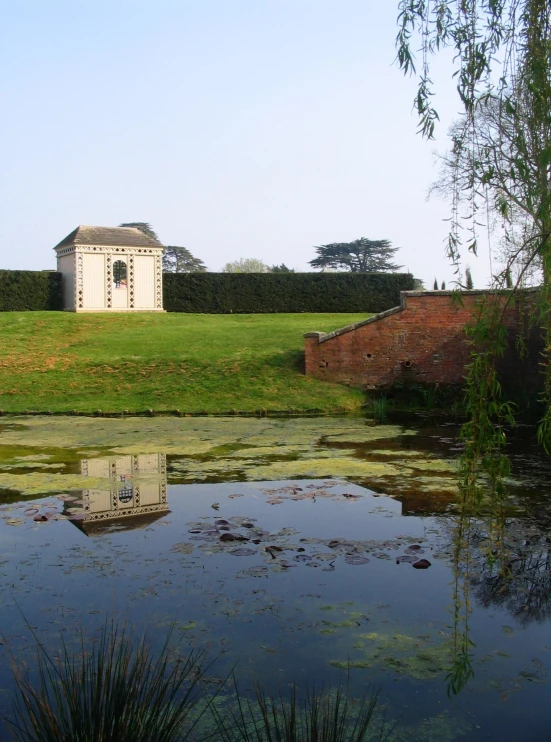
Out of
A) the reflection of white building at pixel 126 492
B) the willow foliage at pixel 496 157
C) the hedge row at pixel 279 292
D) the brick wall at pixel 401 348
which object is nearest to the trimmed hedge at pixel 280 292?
the hedge row at pixel 279 292

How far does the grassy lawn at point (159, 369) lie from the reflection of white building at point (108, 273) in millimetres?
5389

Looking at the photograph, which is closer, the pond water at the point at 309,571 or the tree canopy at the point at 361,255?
the pond water at the point at 309,571

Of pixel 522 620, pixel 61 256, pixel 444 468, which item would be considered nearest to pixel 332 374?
pixel 444 468

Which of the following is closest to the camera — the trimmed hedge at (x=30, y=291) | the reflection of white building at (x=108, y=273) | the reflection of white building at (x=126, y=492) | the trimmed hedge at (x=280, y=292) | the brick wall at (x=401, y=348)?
the reflection of white building at (x=126, y=492)

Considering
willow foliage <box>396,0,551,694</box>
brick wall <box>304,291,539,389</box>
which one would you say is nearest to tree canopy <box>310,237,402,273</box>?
brick wall <box>304,291,539,389</box>

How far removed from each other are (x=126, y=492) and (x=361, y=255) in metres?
60.1

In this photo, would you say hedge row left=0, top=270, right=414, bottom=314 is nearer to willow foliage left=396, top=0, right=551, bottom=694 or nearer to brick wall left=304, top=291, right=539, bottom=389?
brick wall left=304, top=291, right=539, bottom=389

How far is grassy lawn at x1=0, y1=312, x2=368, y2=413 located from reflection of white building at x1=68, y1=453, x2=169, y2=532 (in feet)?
21.7

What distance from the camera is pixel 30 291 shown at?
3291cm

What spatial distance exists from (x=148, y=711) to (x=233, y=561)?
3.25 m

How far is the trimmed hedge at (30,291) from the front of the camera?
32125 millimetres

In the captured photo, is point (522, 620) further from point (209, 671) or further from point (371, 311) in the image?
point (371, 311)

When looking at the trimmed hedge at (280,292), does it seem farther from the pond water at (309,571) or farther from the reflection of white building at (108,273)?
the pond water at (309,571)

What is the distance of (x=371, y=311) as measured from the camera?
34.8 meters
